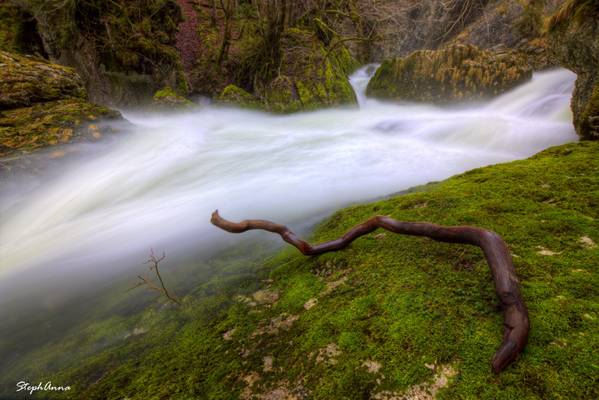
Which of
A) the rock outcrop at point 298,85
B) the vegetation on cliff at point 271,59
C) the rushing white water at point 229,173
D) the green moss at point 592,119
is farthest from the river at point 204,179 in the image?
the vegetation on cliff at point 271,59

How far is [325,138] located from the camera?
27.3 feet

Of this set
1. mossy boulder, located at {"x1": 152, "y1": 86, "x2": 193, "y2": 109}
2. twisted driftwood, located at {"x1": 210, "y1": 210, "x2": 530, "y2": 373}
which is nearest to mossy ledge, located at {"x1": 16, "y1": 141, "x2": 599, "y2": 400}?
twisted driftwood, located at {"x1": 210, "y1": 210, "x2": 530, "y2": 373}

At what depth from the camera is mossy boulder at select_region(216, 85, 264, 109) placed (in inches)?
438

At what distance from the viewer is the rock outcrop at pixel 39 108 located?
202 inches

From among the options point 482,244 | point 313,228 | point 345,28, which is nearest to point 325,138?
point 313,228

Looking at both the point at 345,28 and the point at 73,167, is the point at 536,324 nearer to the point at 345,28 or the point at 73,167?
the point at 73,167

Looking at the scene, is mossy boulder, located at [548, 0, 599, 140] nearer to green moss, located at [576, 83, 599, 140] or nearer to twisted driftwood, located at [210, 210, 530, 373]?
green moss, located at [576, 83, 599, 140]

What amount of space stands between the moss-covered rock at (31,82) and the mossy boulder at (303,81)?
20.4ft

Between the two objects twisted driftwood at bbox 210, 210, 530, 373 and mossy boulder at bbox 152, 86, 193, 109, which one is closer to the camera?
twisted driftwood at bbox 210, 210, 530, 373

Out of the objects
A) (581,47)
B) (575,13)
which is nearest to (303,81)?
(575,13)

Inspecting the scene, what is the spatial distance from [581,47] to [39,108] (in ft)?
31.0

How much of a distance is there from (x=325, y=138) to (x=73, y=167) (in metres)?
5.85
